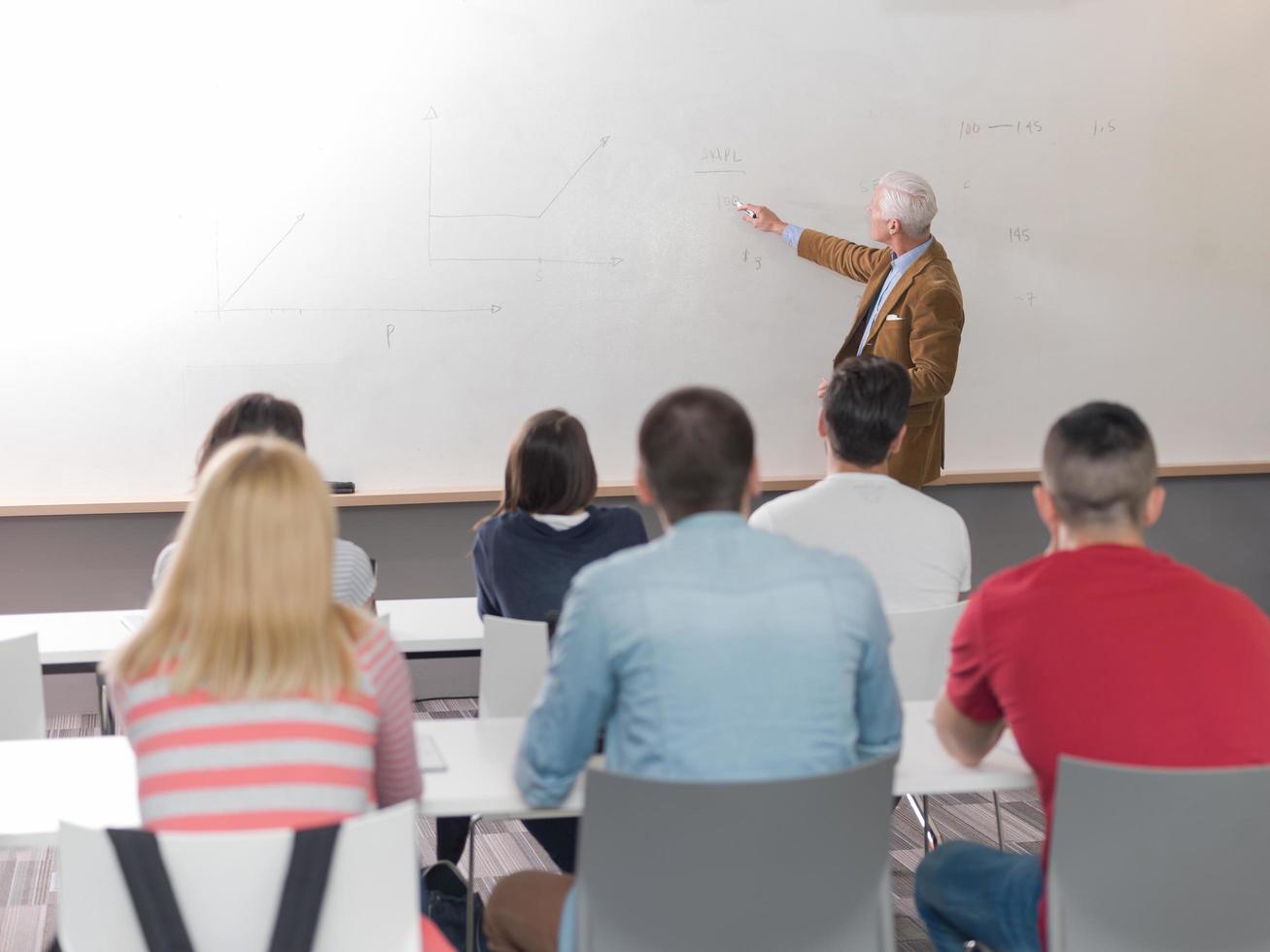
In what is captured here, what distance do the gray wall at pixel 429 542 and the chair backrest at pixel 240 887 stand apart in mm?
3025

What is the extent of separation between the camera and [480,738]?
80.6 inches

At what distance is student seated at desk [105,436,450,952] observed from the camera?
151 cm

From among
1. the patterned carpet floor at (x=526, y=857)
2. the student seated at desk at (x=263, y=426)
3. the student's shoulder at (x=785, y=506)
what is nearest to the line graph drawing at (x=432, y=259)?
the student seated at desk at (x=263, y=426)

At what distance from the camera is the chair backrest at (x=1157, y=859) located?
163 cm

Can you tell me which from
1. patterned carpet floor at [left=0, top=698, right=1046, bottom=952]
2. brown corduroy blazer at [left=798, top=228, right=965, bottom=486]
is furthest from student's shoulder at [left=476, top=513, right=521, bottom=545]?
brown corduroy blazer at [left=798, top=228, right=965, bottom=486]

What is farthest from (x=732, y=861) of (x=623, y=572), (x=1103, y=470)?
(x=1103, y=470)

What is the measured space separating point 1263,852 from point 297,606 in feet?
4.14

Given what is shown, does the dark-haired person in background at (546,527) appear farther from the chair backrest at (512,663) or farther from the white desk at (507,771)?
the white desk at (507,771)

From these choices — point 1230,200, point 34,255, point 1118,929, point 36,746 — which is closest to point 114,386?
point 34,255

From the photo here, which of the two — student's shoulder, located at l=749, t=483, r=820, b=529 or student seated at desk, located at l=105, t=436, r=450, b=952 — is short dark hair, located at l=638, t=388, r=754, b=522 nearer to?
student seated at desk, located at l=105, t=436, r=450, b=952

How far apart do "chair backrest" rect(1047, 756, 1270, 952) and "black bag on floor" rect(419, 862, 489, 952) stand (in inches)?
46.2

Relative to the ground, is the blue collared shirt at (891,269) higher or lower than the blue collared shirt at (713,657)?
higher

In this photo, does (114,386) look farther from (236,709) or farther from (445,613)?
(236,709)

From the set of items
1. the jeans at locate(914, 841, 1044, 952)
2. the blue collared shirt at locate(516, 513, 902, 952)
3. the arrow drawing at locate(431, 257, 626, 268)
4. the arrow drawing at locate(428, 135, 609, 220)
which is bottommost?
the jeans at locate(914, 841, 1044, 952)
